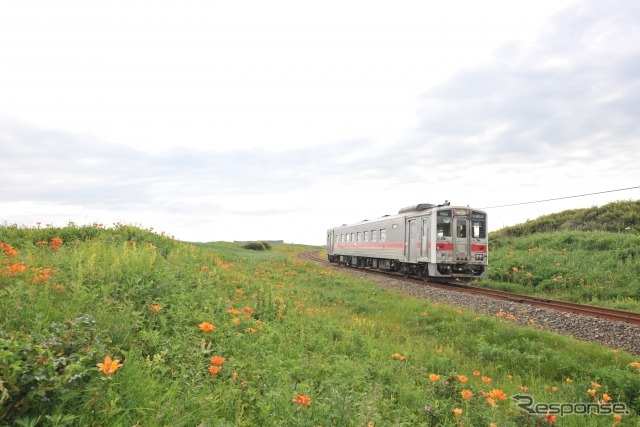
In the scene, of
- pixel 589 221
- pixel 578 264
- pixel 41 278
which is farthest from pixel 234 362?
pixel 589 221

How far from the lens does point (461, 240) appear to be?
1927 centimetres

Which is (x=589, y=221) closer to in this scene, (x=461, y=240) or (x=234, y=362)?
(x=461, y=240)

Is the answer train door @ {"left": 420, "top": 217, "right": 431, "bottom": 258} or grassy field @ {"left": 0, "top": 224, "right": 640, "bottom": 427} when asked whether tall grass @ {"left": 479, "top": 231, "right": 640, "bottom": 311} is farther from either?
grassy field @ {"left": 0, "top": 224, "right": 640, "bottom": 427}

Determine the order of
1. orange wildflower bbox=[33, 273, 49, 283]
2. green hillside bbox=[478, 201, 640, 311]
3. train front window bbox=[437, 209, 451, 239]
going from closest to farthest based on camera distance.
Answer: orange wildflower bbox=[33, 273, 49, 283] < green hillside bbox=[478, 201, 640, 311] < train front window bbox=[437, 209, 451, 239]

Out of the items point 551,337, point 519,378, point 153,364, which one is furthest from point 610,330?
point 153,364

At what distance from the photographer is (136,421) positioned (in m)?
2.72

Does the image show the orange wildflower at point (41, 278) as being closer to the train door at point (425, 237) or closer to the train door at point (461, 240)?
the train door at point (425, 237)

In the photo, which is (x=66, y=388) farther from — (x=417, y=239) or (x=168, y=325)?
(x=417, y=239)

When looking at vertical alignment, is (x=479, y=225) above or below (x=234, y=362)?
above

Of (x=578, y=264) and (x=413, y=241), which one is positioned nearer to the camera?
(x=578, y=264)

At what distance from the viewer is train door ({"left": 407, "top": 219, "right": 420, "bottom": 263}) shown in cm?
2095

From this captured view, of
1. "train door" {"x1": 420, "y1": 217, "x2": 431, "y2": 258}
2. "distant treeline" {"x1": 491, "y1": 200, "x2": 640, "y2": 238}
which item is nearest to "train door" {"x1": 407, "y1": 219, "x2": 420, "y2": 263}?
"train door" {"x1": 420, "y1": 217, "x2": 431, "y2": 258}

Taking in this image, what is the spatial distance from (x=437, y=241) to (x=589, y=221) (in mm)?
15859

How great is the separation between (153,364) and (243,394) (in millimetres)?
880
